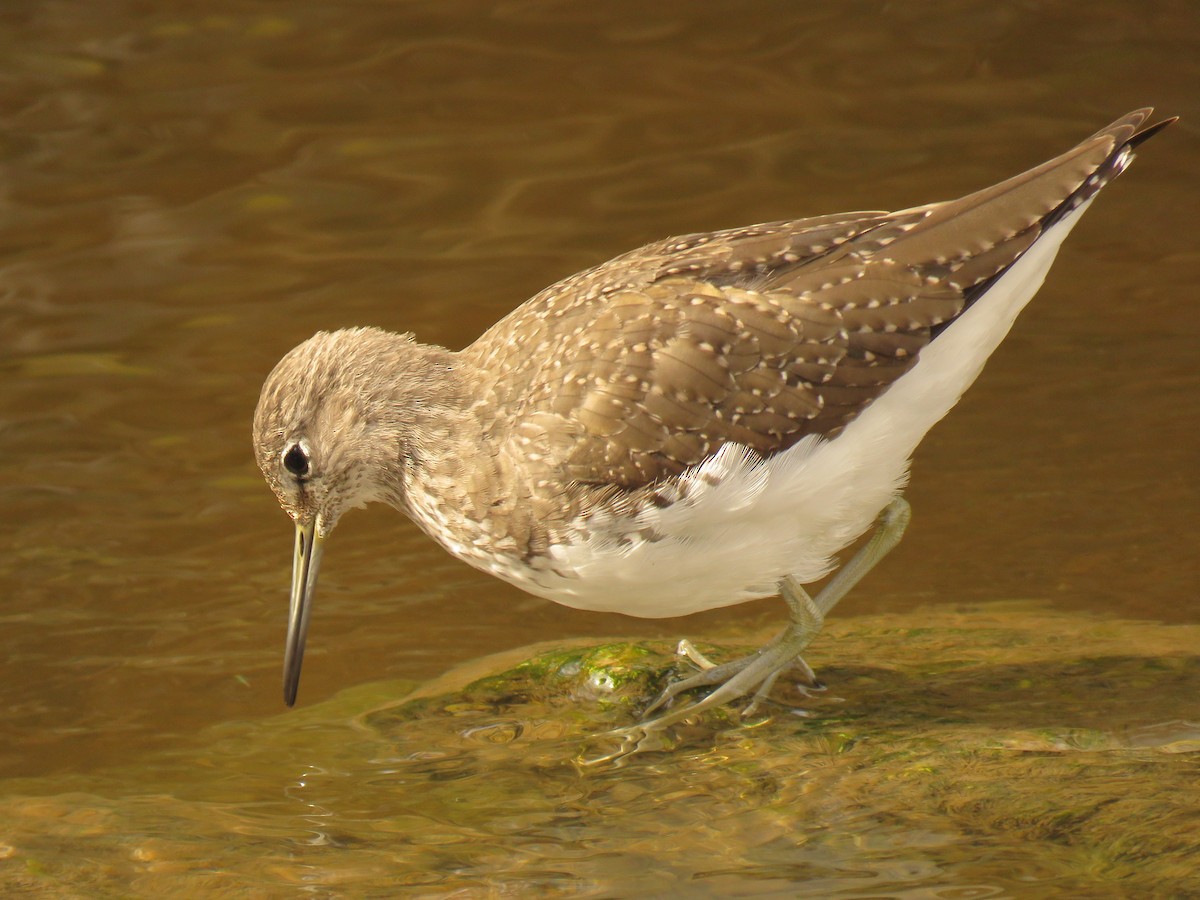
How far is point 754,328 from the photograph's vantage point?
6.06m

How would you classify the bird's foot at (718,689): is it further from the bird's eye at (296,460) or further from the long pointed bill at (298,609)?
the bird's eye at (296,460)

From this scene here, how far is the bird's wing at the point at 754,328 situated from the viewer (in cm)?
598

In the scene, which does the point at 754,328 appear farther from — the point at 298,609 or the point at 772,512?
the point at 298,609

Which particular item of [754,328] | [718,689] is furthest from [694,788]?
[754,328]

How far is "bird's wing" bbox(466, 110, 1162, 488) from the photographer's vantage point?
5.98 m

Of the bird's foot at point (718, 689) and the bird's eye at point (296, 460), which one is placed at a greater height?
the bird's eye at point (296, 460)

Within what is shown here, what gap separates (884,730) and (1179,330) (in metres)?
4.86

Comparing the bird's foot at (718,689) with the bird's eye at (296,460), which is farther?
the bird's eye at (296,460)

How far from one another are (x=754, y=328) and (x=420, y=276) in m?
5.47

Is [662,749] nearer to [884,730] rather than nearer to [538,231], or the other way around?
[884,730]

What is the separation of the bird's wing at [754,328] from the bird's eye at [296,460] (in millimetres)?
837

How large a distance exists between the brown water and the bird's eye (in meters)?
1.17

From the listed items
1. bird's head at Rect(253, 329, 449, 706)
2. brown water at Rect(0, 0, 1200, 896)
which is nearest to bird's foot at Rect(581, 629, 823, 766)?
brown water at Rect(0, 0, 1200, 896)

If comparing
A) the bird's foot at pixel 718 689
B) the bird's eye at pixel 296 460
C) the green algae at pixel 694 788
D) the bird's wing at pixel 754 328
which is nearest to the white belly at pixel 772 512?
the bird's wing at pixel 754 328
